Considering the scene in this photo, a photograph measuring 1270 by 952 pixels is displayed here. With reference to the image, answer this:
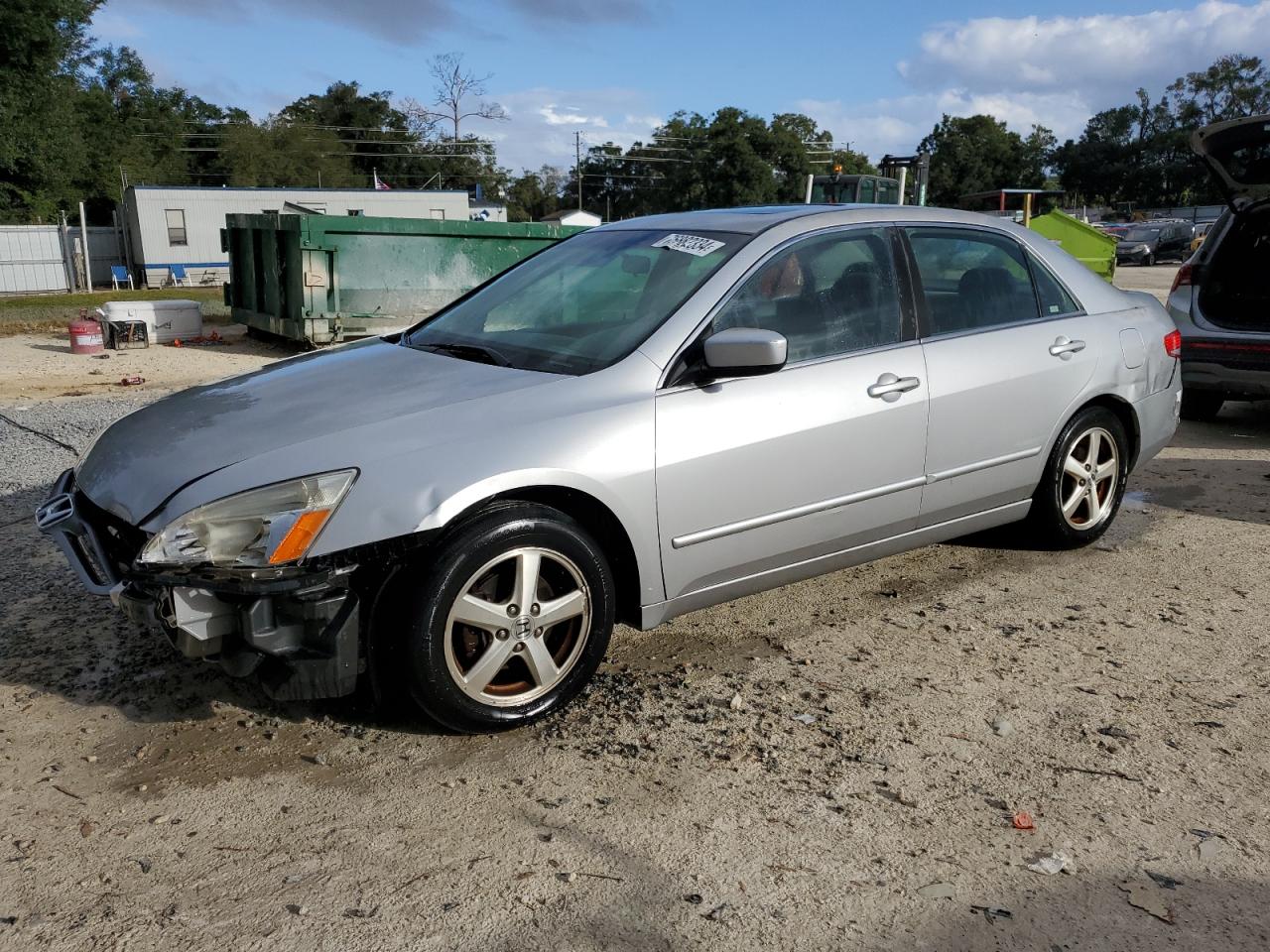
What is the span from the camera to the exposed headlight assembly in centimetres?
293

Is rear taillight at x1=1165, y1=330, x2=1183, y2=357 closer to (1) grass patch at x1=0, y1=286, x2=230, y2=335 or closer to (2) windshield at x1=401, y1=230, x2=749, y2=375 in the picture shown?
(2) windshield at x1=401, y1=230, x2=749, y2=375

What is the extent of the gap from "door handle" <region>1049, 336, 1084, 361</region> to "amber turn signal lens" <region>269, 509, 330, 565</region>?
328 cm

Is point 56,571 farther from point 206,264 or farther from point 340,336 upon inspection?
point 206,264

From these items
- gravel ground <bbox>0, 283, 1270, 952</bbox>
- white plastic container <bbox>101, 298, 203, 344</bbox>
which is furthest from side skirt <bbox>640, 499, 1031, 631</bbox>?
white plastic container <bbox>101, 298, 203, 344</bbox>

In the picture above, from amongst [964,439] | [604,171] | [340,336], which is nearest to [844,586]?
[964,439]

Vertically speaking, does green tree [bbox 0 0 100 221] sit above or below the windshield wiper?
above

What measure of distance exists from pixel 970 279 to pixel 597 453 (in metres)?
2.17

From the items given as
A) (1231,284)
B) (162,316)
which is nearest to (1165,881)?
(1231,284)

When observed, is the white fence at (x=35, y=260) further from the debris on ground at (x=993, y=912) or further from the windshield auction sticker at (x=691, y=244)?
the debris on ground at (x=993, y=912)

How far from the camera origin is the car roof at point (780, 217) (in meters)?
4.14

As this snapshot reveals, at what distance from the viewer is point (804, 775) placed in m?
3.08

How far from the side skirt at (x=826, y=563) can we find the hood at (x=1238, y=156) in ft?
14.0

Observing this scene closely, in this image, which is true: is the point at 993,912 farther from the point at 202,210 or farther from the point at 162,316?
the point at 202,210

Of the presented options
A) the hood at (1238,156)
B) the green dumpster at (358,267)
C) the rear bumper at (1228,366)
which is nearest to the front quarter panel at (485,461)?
the rear bumper at (1228,366)
